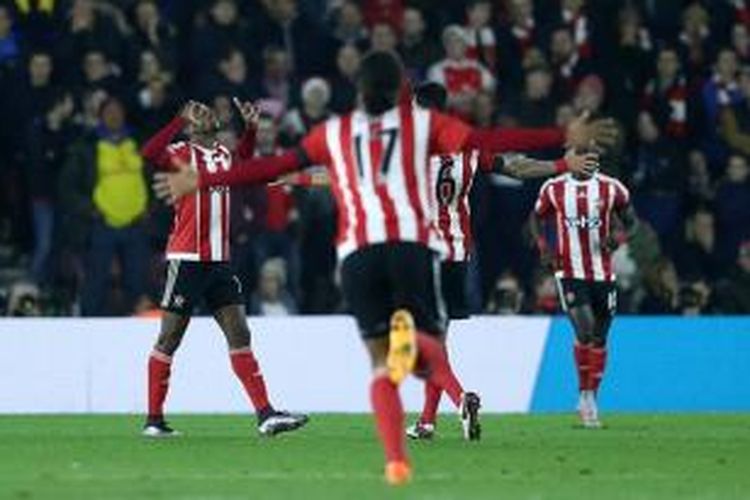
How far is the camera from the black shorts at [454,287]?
17172 millimetres

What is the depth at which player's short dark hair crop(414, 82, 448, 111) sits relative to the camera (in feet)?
54.9

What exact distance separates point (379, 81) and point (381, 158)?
0.42 meters

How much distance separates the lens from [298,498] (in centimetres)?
1225

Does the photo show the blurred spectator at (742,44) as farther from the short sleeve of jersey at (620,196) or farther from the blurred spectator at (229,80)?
the short sleeve of jersey at (620,196)

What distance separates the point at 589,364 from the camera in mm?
19234

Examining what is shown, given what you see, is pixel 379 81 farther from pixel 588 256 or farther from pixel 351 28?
pixel 351 28

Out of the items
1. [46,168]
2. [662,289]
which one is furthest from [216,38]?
[662,289]

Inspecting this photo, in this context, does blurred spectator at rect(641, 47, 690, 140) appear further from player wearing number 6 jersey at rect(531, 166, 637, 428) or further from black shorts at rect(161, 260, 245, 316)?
black shorts at rect(161, 260, 245, 316)

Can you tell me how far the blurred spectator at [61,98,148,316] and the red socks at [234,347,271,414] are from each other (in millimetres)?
5853

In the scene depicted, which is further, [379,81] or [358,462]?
[358,462]

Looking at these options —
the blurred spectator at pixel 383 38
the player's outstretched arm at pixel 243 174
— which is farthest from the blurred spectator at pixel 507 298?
the player's outstretched arm at pixel 243 174

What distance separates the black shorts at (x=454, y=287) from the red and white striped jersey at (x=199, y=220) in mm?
1559

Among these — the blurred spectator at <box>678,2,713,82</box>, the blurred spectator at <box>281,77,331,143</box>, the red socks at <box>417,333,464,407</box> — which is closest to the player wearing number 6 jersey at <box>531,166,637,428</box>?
the blurred spectator at <box>281,77,331,143</box>

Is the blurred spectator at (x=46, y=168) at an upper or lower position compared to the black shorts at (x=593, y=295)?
upper
